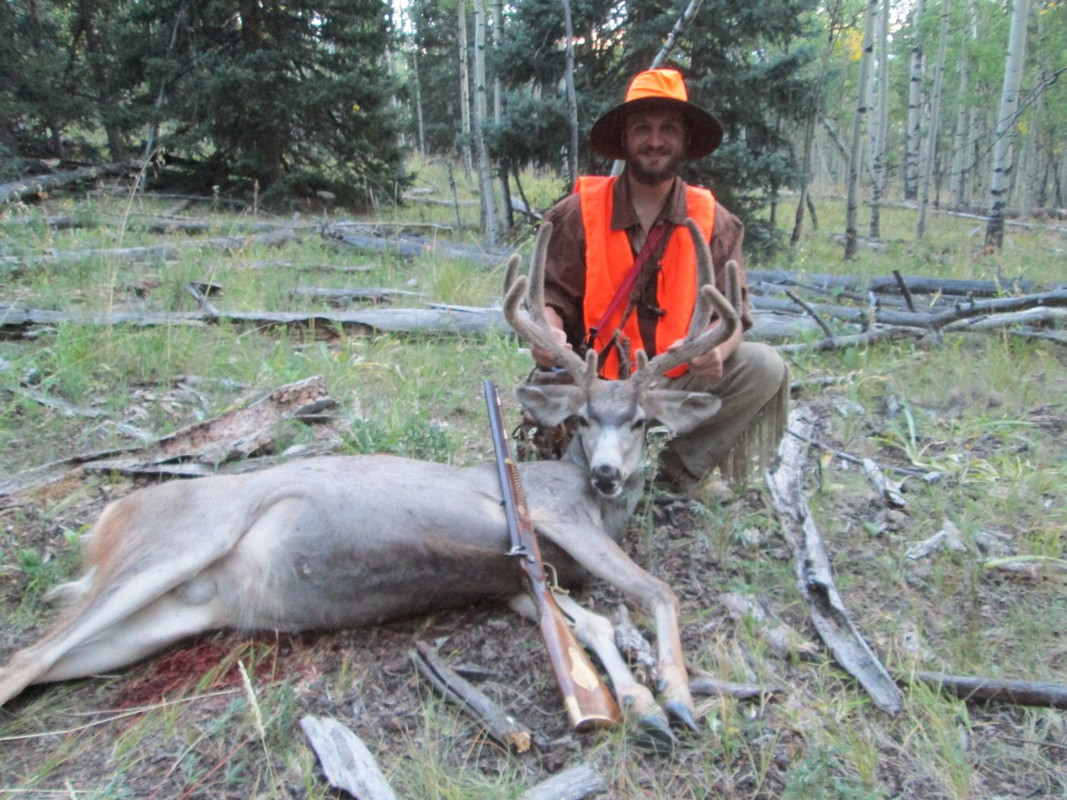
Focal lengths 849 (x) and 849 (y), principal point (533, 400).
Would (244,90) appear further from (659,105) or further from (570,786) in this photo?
(570,786)

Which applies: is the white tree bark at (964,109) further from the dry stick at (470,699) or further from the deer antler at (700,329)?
the dry stick at (470,699)

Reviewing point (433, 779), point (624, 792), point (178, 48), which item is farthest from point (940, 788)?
point (178, 48)

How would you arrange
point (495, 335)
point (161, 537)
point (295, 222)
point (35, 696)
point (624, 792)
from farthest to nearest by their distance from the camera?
point (295, 222), point (495, 335), point (161, 537), point (35, 696), point (624, 792)

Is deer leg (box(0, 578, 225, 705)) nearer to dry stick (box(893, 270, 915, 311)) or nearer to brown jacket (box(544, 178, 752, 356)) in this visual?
brown jacket (box(544, 178, 752, 356))

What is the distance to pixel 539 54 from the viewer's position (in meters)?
10.4

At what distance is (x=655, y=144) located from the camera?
4191mm

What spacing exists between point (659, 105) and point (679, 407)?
152 cm

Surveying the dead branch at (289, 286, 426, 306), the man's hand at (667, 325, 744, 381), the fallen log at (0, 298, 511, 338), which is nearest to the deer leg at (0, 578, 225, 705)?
the man's hand at (667, 325, 744, 381)

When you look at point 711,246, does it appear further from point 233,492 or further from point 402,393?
point 233,492

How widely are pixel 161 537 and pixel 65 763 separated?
75 centimetres

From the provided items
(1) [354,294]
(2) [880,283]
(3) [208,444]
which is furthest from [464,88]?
(3) [208,444]

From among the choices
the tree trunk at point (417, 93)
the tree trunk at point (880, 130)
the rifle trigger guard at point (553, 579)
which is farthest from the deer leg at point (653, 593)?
the tree trunk at point (417, 93)

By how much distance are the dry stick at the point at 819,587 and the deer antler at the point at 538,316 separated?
1130 mm

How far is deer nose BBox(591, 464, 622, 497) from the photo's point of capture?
3.46 m
